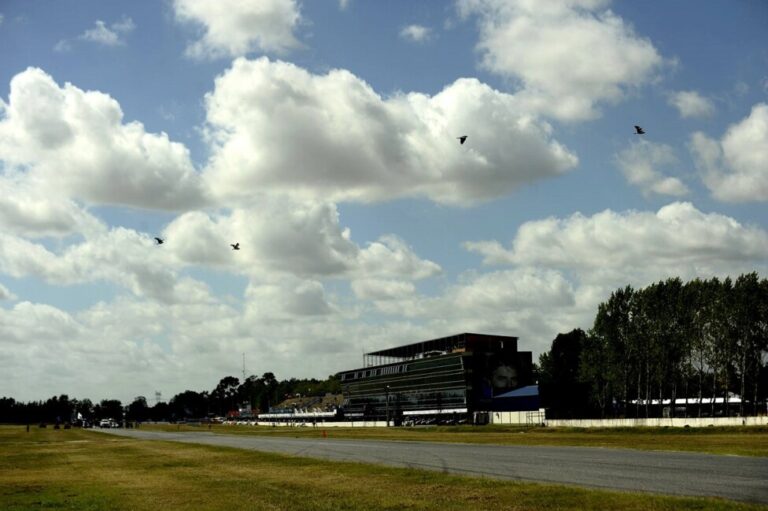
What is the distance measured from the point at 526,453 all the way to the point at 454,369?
5985 inches

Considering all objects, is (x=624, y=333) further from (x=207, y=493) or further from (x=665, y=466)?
(x=207, y=493)

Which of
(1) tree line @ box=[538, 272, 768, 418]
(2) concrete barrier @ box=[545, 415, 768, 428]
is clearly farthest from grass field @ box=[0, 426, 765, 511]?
(1) tree line @ box=[538, 272, 768, 418]

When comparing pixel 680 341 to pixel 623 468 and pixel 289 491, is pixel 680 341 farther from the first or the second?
pixel 289 491

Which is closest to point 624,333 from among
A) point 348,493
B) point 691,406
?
point 691,406

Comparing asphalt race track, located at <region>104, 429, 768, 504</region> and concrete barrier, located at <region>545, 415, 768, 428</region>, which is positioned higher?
asphalt race track, located at <region>104, 429, 768, 504</region>

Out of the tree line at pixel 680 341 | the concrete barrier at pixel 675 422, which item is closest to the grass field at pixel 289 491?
the concrete barrier at pixel 675 422

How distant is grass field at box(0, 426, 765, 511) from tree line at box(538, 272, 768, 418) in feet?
271

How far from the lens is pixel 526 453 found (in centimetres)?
4634

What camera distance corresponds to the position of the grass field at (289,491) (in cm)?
2309

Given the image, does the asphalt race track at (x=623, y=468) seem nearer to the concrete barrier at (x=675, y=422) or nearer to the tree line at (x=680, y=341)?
the concrete barrier at (x=675, y=422)

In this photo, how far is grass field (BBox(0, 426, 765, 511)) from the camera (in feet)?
75.8


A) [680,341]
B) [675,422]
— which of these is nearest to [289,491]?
[675,422]

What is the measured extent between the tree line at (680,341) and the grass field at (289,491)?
271ft

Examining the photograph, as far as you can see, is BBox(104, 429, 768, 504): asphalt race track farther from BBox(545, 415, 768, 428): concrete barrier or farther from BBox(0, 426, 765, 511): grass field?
BBox(545, 415, 768, 428): concrete barrier
